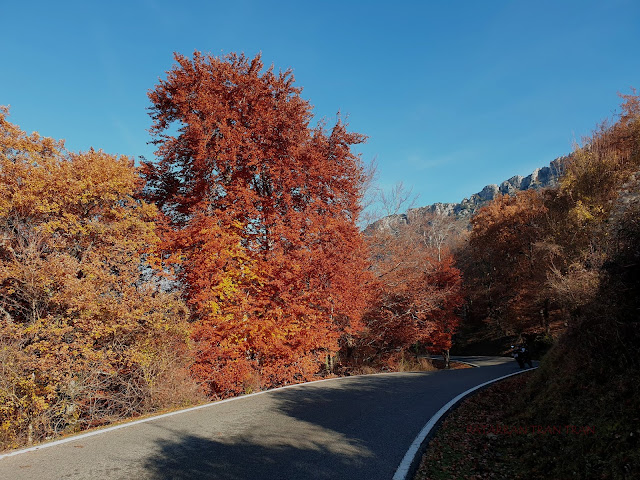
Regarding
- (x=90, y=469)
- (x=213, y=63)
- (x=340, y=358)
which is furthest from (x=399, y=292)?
(x=90, y=469)

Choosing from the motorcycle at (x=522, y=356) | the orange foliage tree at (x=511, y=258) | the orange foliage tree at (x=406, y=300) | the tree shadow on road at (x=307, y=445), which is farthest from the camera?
the orange foliage tree at (x=511, y=258)

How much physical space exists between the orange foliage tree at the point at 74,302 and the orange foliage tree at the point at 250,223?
172 cm

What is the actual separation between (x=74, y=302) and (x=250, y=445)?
599cm

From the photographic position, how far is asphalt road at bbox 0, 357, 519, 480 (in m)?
Result: 4.34

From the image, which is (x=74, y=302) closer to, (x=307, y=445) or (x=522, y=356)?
(x=307, y=445)

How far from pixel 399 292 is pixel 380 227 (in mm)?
6221

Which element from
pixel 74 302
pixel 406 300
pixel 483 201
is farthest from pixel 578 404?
pixel 483 201

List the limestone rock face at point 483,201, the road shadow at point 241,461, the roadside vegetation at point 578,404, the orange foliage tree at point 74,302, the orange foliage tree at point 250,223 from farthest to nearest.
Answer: the limestone rock face at point 483,201 < the orange foliage tree at point 250,223 < the orange foliage tree at point 74,302 < the roadside vegetation at point 578,404 < the road shadow at point 241,461

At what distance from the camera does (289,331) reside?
1341 cm

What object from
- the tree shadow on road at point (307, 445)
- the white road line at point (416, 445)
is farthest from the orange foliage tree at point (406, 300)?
the tree shadow on road at point (307, 445)

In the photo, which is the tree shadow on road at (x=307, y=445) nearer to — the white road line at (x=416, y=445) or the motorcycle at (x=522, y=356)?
the white road line at (x=416, y=445)

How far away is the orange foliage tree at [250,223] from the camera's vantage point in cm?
1212

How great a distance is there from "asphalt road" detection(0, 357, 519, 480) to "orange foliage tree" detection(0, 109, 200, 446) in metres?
3.18

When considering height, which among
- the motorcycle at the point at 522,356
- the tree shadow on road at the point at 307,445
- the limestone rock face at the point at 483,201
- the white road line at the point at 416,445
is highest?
the limestone rock face at the point at 483,201
